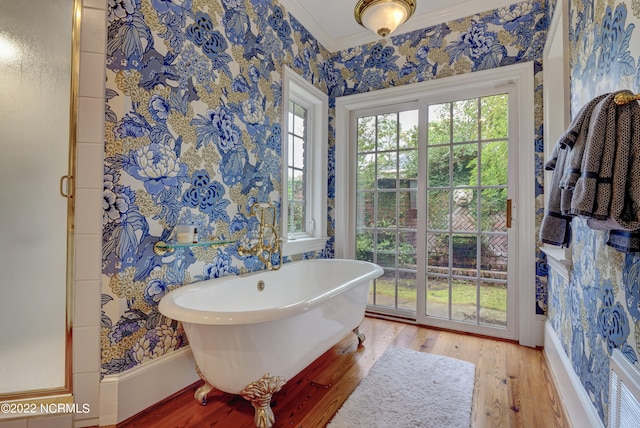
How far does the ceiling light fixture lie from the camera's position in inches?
65.4

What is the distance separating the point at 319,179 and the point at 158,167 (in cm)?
170

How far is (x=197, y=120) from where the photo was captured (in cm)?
181

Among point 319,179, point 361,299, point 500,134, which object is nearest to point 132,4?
point 319,179

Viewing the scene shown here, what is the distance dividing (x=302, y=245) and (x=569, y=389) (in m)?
1.99

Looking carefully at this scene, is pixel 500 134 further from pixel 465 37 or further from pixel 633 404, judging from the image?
pixel 633 404

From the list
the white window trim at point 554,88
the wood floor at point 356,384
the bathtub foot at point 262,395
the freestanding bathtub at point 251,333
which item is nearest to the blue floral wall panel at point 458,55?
the white window trim at point 554,88

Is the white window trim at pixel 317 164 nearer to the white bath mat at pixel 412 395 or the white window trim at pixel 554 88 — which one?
the white bath mat at pixel 412 395

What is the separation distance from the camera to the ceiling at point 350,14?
2.53 metres

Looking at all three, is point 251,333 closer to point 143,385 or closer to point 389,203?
point 143,385

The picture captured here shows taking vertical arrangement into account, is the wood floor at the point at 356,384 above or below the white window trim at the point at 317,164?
below

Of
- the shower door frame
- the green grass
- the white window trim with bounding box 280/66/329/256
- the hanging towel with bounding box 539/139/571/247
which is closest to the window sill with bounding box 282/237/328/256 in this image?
the white window trim with bounding box 280/66/329/256

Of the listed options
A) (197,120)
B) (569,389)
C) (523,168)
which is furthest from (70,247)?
(523,168)

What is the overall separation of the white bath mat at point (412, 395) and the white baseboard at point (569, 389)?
0.45m

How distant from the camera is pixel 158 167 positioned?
1.61 m
